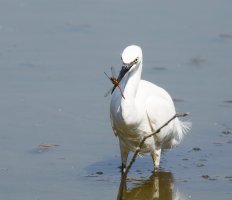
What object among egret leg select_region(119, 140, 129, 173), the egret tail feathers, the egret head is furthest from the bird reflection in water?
the egret head

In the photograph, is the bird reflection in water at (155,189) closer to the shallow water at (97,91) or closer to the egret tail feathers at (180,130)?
the shallow water at (97,91)

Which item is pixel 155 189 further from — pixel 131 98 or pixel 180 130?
pixel 131 98

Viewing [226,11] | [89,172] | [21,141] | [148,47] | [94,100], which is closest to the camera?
[89,172]

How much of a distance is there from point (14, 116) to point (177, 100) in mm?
2104

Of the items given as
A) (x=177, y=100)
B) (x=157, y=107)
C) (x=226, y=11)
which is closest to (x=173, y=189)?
(x=157, y=107)

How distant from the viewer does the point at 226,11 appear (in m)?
14.1

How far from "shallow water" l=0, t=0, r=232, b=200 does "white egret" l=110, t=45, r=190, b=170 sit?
0.40m

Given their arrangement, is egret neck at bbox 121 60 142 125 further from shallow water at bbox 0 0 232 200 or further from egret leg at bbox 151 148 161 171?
shallow water at bbox 0 0 232 200

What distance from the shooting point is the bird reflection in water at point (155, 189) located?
28.7ft

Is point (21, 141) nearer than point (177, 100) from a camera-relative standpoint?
Yes

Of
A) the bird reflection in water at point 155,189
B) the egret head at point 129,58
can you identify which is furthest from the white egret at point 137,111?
the bird reflection in water at point 155,189

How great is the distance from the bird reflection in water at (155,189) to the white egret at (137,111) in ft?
0.51

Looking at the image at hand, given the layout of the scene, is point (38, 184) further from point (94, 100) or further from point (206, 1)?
point (206, 1)

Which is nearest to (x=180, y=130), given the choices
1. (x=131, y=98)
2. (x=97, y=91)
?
(x=131, y=98)
